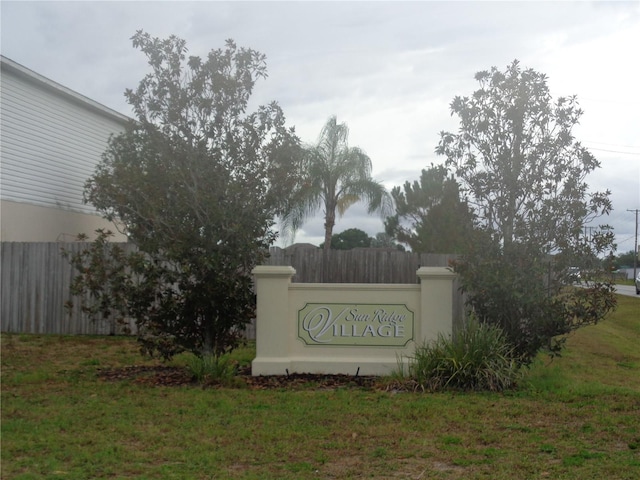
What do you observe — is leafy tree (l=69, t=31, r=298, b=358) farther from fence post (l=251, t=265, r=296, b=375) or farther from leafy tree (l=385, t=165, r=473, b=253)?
leafy tree (l=385, t=165, r=473, b=253)

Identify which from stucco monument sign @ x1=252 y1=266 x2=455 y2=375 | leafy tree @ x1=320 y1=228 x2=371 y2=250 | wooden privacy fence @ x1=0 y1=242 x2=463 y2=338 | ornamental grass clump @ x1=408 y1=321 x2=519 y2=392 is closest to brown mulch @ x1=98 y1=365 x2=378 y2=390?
stucco monument sign @ x1=252 y1=266 x2=455 y2=375

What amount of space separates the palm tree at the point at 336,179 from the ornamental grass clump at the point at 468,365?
20.4 m

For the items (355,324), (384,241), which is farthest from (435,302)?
(384,241)

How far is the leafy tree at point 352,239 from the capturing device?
4712cm

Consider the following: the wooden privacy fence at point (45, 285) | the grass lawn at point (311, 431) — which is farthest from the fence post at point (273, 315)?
the wooden privacy fence at point (45, 285)

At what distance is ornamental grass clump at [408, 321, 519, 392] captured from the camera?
33.9 feet

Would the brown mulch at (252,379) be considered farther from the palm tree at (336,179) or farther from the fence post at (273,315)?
the palm tree at (336,179)

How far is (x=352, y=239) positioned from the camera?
48250mm

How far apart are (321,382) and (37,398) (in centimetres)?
386

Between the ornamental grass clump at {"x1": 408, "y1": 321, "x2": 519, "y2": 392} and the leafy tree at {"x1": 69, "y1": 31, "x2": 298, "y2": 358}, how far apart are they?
308cm

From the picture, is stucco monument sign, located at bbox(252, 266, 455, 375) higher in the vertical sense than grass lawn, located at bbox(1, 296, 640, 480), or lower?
higher

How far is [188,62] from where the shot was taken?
11977 millimetres

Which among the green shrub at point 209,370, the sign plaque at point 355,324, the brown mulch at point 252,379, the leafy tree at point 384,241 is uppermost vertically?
the leafy tree at point 384,241

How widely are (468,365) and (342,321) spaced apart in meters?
2.25
